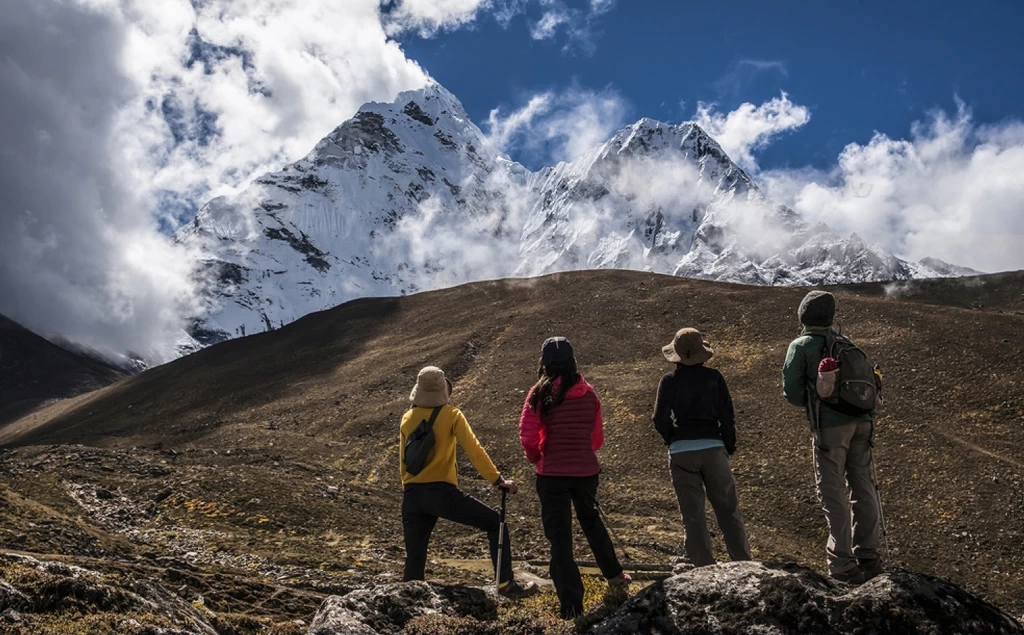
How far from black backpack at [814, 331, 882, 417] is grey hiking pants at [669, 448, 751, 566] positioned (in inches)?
52.0

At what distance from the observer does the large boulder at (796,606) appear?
464 cm

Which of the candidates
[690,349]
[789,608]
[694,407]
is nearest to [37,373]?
[690,349]

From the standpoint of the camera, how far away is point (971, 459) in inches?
930

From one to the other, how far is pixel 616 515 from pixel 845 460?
600 inches

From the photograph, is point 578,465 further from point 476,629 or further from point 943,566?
point 943,566

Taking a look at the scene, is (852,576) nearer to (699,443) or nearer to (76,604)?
(699,443)

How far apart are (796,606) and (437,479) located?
4.63 m

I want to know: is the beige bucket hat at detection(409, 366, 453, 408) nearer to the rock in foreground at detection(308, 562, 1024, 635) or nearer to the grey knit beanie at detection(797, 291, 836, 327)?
the rock in foreground at detection(308, 562, 1024, 635)

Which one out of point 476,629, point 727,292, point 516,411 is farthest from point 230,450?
point 727,292

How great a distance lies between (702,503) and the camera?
8.25 meters

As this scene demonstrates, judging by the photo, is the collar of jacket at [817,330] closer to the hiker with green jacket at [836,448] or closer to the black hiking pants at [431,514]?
the hiker with green jacket at [836,448]

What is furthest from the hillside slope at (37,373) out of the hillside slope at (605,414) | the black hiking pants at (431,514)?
the black hiking pants at (431,514)

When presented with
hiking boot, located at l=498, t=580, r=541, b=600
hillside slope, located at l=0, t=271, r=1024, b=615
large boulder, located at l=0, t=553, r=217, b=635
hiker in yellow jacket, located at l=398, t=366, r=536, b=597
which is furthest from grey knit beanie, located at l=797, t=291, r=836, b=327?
hillside slope, located at l=0, t=271, r=1024, b=615

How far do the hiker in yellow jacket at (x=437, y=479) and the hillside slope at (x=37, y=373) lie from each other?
135476 millimetres
